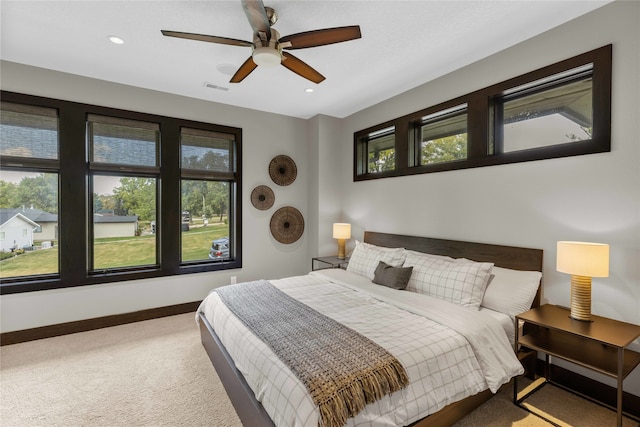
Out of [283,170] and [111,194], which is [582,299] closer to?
[283,170]

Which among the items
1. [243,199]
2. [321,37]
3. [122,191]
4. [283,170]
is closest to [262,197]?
[243,199]

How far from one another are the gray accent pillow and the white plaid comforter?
0.23 meters

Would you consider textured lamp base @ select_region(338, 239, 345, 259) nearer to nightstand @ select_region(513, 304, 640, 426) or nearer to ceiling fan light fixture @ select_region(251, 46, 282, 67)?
nightstand @ select_region(513, 304, 640, 426)

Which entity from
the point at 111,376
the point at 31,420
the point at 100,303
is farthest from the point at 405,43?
the point at 100,303

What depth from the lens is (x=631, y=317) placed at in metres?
2.05

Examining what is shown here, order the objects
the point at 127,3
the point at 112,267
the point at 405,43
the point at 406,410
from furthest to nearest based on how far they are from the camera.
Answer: the point at 112,267, the point at 405,43, the point at 127,3, the point at 406,410

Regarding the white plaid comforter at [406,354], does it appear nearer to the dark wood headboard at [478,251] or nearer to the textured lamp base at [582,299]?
the textured lamp base at [582,299]

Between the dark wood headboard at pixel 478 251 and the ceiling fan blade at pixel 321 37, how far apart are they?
88.3 inches

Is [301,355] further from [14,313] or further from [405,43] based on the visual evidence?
[14,313]

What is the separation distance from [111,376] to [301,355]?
199 cm

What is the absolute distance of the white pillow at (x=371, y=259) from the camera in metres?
3.30

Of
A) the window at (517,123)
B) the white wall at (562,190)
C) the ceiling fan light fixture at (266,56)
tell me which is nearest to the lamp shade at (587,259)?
the white wall at (562,190)

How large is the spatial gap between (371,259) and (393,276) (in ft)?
1.80

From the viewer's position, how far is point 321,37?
2.02 meters
